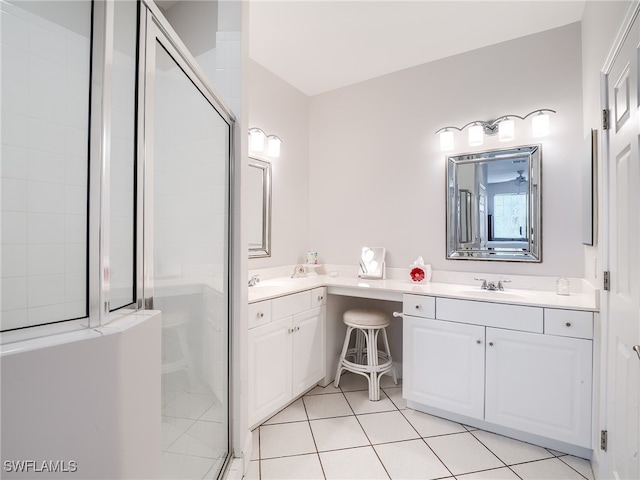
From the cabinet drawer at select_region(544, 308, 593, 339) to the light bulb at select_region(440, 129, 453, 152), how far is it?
4.61ft

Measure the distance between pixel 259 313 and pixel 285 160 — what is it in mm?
1578

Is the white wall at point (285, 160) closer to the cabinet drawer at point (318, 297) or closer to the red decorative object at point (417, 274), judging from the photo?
the cabinet drawer at point (318, 297)

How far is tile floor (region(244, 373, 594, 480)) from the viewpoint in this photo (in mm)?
1685

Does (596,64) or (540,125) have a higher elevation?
(596,64)

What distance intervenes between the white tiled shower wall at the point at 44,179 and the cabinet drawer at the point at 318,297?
1880mm

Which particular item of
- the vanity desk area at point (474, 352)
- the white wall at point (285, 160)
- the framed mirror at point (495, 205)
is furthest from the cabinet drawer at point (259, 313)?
the framed mirror at point (495, 205)

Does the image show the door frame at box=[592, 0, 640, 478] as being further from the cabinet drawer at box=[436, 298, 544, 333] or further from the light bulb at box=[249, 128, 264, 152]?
the light bulb at box=[249, 128, 264, 152]

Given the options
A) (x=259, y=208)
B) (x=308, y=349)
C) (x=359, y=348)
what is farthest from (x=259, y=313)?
(x=359, y=348)

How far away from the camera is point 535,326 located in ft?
6.16

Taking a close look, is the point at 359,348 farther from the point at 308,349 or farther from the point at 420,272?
the point at 420,272

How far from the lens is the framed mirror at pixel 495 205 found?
92.6 inches

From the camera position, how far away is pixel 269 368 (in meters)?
2.09

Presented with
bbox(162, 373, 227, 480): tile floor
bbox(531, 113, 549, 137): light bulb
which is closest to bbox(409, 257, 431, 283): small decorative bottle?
bbox(531, 113, 549, 137): light bulb

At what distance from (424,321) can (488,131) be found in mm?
1531
